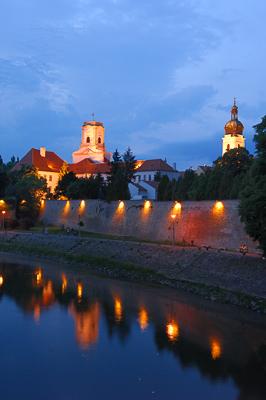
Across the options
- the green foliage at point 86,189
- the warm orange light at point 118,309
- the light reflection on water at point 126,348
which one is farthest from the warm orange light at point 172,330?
the green foliage at point 86,189

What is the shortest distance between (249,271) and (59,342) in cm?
814

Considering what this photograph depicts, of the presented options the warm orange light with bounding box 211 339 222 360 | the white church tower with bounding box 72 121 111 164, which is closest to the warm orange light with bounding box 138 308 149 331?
the warm orange light with bounding box 211 339 222 360

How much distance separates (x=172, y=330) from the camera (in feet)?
50.9

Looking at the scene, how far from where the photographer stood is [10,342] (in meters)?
14.3

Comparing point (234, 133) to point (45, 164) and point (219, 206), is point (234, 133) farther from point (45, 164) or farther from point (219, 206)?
point (219, 206)

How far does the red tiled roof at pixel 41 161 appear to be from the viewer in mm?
64812

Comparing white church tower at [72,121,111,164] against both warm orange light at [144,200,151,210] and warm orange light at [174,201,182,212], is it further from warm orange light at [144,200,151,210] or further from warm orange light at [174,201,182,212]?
warm orange light at [174,201,182,212]

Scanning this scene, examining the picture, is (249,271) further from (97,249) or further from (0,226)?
(0,226)

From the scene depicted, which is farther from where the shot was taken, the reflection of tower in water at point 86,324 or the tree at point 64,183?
the tree at point 64,183

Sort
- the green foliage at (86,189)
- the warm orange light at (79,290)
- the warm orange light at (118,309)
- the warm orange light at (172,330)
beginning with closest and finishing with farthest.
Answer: the warm orange light at (172,330) → the warm orange light at (118,309) → the warm orange light at (79,290) → the green foliage at (86,189)

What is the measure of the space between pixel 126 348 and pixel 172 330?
1.98m

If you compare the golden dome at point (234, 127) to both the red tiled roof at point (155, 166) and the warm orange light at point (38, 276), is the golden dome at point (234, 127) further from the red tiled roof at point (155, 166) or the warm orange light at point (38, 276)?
the warm orange light at point (38, 276)

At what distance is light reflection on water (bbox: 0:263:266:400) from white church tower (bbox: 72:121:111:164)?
178ft

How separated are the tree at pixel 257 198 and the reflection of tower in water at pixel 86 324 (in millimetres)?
5711
